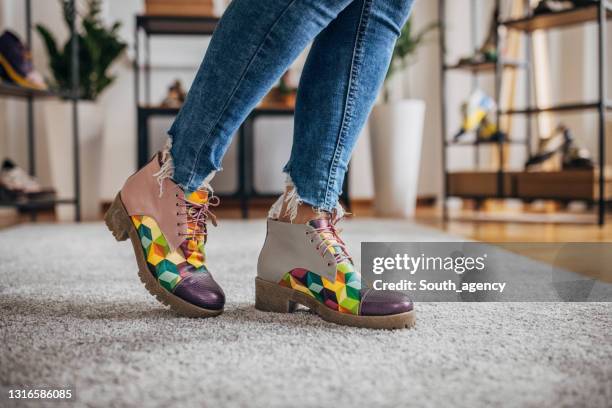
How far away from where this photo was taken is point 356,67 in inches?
25.4

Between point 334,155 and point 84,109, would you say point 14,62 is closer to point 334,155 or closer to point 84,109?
point 84,109

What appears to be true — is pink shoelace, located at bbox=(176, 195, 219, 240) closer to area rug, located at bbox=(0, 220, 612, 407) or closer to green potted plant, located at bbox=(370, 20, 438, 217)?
area rug, located at bbox=(0, 220, 612, 407)

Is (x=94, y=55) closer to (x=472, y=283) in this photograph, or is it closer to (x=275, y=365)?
(x=472, y=283)

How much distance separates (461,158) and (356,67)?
2701 millimetres

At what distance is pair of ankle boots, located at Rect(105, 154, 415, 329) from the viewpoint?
0.64 m

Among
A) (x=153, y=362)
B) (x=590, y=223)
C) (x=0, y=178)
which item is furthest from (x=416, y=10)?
(x=153, y=362)

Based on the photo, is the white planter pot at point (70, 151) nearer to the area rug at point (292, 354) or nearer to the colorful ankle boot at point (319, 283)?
the area rug at point (292, 354)

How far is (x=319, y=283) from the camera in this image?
26.0 inches

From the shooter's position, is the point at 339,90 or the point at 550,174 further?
the point at 550,174

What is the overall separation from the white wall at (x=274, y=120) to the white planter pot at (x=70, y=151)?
248 mm

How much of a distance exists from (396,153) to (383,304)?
187 centimetres

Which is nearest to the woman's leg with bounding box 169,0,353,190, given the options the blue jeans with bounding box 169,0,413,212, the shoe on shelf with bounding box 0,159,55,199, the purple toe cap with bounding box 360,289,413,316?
the blue jeans with bounding box 169,0,413,212

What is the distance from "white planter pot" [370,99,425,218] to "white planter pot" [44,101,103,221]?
1.15 meters

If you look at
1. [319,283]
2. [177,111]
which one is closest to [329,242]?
[319,283]
